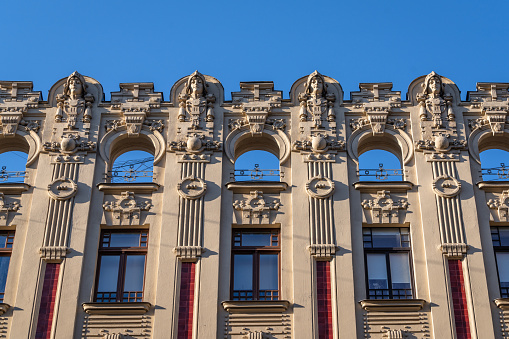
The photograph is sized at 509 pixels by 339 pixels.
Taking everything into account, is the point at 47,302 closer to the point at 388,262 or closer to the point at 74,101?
the point at 74,101

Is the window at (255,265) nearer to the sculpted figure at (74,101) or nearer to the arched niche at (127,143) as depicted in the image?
the arched niche at (127,143)

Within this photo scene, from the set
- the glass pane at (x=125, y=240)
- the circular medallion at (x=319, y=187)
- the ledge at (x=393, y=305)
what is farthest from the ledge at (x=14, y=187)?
the ledge at (x=393, y=305)

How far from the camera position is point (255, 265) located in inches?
1033

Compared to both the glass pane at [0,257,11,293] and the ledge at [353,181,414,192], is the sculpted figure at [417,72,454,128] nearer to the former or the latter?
the ledge at [353,181,414,192]

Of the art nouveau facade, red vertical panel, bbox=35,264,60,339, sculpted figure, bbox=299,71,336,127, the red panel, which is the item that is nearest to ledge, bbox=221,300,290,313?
the art nouveau facade

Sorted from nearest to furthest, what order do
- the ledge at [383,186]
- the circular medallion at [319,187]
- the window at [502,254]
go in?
the window at [502,254]
the circular medallion at [319,187]
the ledge at [383,186]

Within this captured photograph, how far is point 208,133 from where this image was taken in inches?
1123

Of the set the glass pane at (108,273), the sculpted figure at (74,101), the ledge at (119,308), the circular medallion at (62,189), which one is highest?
the sculpted figure at (74,101)

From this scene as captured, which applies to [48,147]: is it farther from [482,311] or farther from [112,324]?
[482,311]

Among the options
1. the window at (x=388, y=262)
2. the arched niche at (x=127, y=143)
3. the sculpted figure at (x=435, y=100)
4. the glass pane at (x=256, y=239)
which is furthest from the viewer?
the sculpted figure at (x=435, y=100)

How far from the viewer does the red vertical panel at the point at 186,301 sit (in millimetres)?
24547

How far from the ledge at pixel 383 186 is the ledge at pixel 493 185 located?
2.16 meters

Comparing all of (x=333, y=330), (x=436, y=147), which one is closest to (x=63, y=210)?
(x=333, y=330)

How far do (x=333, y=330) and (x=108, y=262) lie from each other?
7.16 meters
